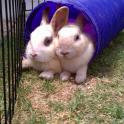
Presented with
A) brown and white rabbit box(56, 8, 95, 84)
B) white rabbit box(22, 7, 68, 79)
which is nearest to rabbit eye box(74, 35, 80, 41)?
brown and white rabbit box(56, 8, 95, 84)

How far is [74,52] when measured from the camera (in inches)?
85.9

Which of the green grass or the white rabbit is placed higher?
the white rabbit

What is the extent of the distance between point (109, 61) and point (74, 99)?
2.03 ft

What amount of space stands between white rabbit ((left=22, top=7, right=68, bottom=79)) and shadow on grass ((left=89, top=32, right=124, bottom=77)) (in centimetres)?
27

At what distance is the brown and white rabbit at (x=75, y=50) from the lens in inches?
84.7

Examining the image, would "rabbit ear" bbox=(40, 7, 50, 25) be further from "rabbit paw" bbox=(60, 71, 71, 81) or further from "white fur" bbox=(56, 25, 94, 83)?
"rabbit paw" bbox=(60, 71, 71, 81)

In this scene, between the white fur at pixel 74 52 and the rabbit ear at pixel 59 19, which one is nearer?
the white fur at pixel 74 52

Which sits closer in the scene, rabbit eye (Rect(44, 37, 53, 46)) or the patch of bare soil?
the patch of bare soil

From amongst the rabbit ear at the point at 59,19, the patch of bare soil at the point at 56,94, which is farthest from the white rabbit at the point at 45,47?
the patch of bare soil at the point at 56,94

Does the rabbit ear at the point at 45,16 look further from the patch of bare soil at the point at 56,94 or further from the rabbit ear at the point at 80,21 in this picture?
the patch of bare soil at the point at 56,94

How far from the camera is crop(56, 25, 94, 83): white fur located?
2.15 metres

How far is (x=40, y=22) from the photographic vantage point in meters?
2.53

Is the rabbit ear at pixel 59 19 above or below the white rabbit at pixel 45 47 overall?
above

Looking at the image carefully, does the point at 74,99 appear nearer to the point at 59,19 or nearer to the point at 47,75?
the point at 47,75
